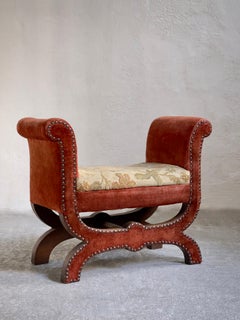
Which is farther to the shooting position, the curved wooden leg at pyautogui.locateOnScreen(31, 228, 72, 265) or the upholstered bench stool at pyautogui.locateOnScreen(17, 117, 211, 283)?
the curved wooden leg at pyautogui.locateOnScreen(31, 228, 72, 265)

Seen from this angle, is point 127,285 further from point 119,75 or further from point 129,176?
point 119,75

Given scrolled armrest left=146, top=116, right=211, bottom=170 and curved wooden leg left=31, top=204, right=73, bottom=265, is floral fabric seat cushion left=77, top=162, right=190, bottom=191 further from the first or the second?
curved wooden leg left=31, top=204, right=73, bottom=265

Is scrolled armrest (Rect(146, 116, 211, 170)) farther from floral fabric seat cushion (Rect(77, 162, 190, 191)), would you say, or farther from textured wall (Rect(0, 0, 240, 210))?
textured wall (Rect(0, 0, 240, 210))

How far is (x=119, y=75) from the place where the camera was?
4.15 metres

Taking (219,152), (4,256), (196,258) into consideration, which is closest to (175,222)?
(196,258)

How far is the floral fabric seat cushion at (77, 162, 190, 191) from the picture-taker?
2.44m

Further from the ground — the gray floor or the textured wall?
the textured wall

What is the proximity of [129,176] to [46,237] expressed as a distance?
583 millimetres

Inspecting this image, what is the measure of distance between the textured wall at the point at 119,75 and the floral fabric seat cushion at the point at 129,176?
57.1 inches

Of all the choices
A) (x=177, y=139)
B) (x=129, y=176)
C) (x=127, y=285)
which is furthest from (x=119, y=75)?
(x=127, y=285)

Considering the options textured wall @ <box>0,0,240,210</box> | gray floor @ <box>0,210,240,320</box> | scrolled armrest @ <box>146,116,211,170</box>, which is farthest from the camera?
textured wall @ <box>0,0,240,210</box>

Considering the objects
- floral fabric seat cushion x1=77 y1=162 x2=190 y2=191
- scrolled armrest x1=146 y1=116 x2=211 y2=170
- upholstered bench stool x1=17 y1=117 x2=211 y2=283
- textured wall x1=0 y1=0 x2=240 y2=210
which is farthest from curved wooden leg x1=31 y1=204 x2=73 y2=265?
textured wall x1=0 y1=0 x2=240 y2=210

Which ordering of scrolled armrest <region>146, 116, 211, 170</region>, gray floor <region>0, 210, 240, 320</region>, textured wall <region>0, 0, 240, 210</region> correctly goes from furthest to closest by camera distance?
textured wall <region>0, 0, 240, 210</region>
scrolled armrest <region>146, 116, 211, 170</region>
gray floor <region>0, 210, 240, 320</region>

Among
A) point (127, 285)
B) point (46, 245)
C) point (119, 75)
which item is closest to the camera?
point (127, 285)
